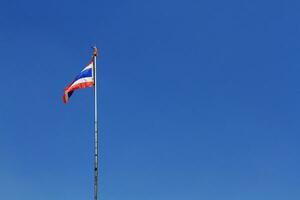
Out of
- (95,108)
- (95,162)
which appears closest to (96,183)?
(95,162)

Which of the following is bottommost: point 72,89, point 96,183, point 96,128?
point 96,183

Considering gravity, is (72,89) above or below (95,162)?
above

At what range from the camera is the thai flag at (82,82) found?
8806 centimetres

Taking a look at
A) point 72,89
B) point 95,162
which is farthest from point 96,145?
point 72,89

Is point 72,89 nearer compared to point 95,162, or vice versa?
point 95,162

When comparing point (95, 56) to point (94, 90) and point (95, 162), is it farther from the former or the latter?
point (95, 162)

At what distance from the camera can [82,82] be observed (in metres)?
88.2

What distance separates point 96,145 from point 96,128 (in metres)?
1.88

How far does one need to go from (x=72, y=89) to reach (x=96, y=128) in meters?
6.45

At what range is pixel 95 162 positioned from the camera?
82188 millimetres

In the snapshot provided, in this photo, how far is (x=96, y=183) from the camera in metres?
81.4

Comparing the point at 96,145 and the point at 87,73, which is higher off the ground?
the point at 87,73

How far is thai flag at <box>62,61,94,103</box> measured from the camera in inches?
3467

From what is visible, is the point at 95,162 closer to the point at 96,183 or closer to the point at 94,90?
the point at 96,183
